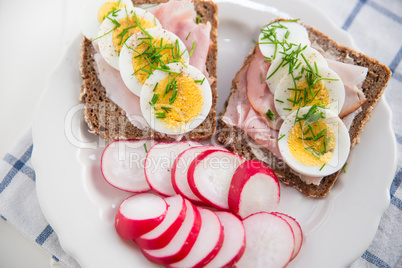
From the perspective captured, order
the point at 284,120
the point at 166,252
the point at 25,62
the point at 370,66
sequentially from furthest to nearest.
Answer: the point at 25,62 → the point at 370,66 → the point at 284,120 → the point at 166,252

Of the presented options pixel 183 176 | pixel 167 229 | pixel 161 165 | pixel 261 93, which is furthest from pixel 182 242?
pixel 261 93

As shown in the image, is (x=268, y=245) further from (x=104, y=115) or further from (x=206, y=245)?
(x=104, y=115)

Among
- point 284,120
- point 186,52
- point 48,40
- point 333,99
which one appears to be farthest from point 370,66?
point 48,40

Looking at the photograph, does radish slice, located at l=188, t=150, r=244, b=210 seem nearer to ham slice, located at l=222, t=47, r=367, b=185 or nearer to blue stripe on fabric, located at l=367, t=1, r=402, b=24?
ham slice, located at l=222, t=47, r=367, b=185

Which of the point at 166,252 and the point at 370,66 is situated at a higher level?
the point at 370,66

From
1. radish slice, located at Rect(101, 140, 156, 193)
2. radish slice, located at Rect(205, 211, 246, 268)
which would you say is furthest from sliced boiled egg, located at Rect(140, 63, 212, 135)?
radish slice, located at Rect(205, 211, 246, 268)

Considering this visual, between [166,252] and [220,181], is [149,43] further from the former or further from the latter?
[166,252]
